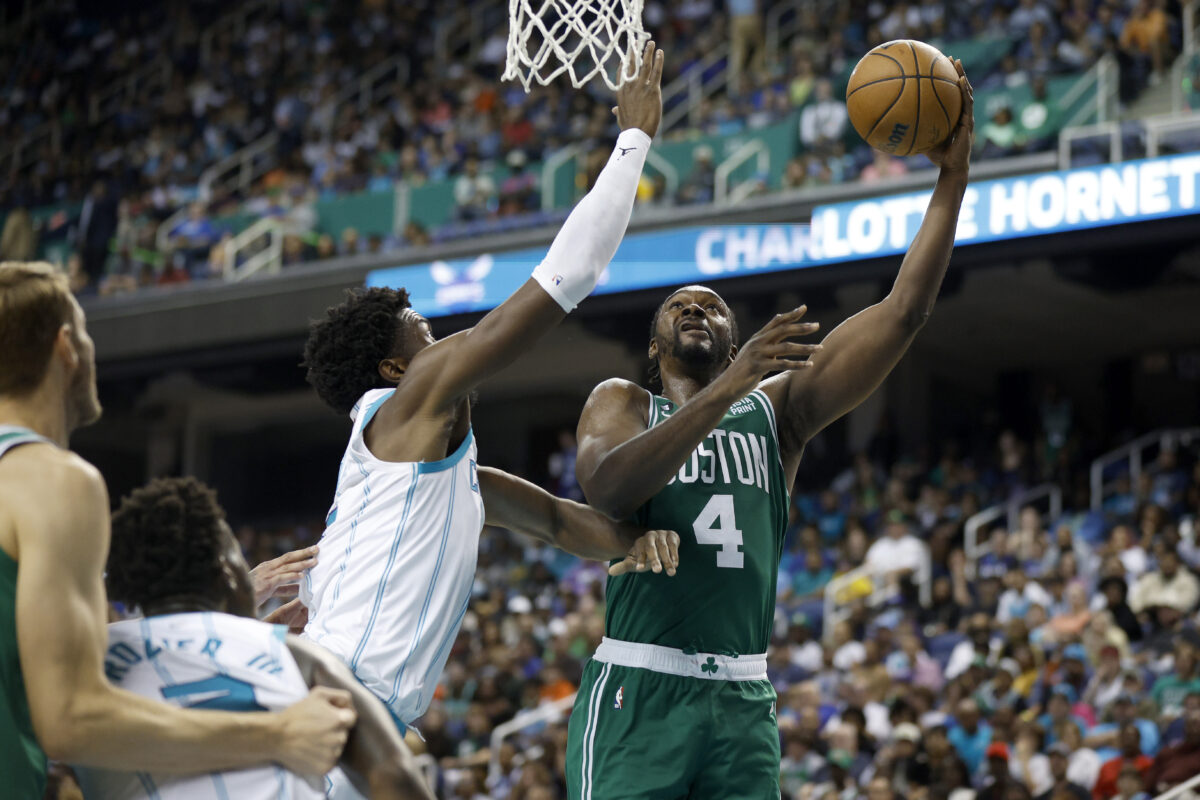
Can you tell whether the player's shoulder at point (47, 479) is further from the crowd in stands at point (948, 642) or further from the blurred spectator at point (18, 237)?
the blurred spectator at point (18, 237)

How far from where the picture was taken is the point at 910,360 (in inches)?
664

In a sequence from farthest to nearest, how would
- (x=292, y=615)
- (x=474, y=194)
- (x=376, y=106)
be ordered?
(x=376, y=106)
(x=474, y=194)
(x=292, y=615)

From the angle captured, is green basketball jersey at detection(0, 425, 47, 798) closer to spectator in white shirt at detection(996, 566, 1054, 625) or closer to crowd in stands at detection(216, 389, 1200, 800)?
crowd in stands at detection(216, 389, 1200, 800)

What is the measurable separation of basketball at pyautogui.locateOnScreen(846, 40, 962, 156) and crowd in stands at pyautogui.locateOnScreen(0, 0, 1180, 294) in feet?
29.1

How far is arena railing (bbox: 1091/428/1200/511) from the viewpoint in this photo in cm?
1388

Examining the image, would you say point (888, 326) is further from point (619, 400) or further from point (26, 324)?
point (26, 324)

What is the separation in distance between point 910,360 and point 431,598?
45.5 feet

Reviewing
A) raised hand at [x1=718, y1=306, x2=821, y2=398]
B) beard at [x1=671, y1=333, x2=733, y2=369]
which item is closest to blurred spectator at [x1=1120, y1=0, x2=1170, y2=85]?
beard at [x1=671, y1=333, x2=733, y2=369]

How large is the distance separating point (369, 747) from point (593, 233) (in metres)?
1.56

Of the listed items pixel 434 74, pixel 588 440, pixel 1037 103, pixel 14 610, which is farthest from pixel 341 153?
pixel 14 610

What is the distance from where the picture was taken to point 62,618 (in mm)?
2441

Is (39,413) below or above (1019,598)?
above

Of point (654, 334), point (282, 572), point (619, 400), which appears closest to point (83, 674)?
point (282, 572)

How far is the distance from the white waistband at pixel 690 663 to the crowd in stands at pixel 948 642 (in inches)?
211
